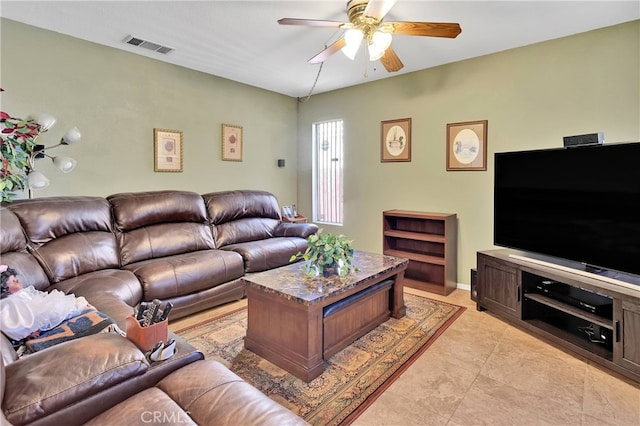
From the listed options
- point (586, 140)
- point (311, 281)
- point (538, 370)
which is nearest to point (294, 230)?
point (311, 281)

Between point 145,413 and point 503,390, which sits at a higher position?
point 145,413

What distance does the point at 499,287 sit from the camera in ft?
9.92

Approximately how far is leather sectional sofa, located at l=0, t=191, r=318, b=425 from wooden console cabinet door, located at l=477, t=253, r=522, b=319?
2.02 m

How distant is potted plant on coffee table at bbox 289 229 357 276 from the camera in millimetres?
2506

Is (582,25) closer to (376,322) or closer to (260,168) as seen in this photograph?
(376,322)

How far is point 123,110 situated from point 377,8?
2953 mm

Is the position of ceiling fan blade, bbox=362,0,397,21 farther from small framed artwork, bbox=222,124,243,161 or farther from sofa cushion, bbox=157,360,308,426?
small framed artwork, bbox=222,124,243,161

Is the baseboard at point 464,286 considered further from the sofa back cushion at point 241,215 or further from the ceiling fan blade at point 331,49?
the ceiling fan blade at point 331,49

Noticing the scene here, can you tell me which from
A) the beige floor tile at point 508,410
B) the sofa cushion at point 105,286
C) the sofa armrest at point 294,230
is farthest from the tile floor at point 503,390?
the sofa armrest at point 294,230

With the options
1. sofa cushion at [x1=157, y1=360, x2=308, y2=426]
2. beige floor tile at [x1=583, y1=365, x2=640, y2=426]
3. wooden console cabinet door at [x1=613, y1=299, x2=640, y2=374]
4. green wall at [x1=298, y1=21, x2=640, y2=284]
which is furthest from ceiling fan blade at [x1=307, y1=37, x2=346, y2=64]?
beige floor tile at [x1=583, y1=365, x2=640, y2=426]

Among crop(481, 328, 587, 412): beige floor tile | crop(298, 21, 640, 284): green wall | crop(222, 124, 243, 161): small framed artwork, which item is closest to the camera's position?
crop(481, 328, 587, 412): beige floor tile

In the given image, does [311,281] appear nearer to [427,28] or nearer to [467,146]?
[427,28]

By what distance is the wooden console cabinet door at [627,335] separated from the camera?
6.75 feet

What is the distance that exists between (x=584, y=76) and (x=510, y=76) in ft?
2.11
